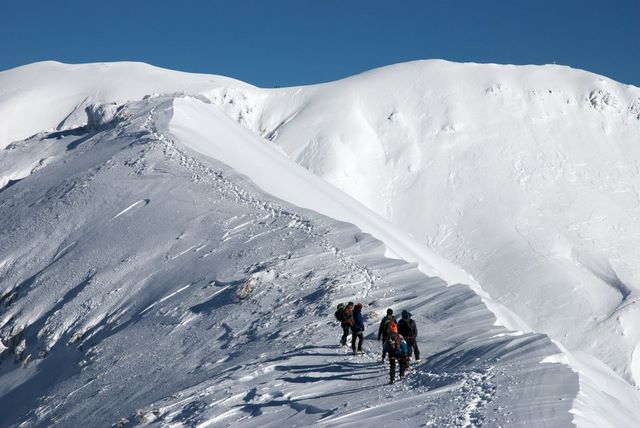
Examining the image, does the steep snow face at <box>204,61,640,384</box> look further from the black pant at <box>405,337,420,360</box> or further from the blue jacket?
the blue jacket

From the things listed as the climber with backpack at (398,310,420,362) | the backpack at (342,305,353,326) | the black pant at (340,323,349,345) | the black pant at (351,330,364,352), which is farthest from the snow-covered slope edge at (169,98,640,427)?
the climber with backpack at (398,310,420,362)

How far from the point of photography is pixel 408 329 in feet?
49.7

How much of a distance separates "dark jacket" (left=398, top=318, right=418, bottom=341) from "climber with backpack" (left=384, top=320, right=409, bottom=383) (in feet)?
2.04

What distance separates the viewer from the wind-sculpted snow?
1398 centimetres

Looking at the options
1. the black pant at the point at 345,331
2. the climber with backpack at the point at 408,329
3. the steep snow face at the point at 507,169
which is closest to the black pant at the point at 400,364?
the climber with backpack at the point at 408,329

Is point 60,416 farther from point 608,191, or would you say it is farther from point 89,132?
point 608,191

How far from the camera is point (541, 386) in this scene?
42.6ft

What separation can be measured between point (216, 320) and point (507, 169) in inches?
2387

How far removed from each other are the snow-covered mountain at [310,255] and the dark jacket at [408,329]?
0.71 metres

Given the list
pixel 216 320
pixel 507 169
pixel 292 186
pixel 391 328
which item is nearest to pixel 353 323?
pixel 391 328

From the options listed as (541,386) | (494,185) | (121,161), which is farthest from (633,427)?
(494,185)

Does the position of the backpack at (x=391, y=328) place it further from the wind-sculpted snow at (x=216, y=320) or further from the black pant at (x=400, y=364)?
the wind-sculpted snow at (x=216, y=320)

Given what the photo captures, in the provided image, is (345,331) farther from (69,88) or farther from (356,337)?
(69,88)

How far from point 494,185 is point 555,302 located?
59.8 ft
